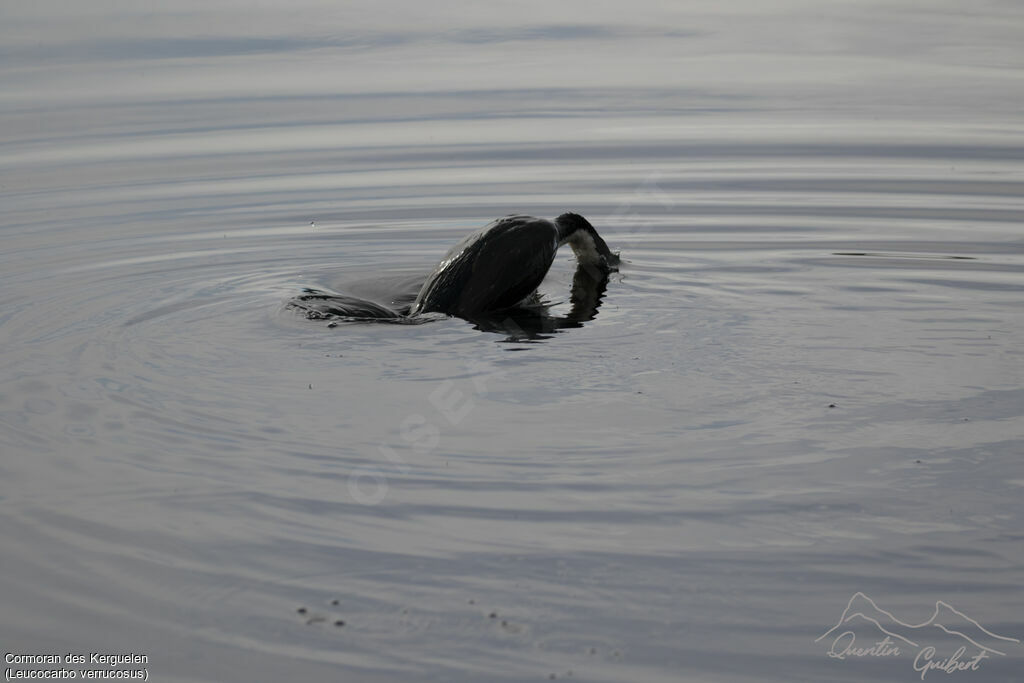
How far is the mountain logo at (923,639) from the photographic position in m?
3.33

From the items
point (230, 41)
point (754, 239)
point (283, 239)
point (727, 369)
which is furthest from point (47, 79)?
point (727, 369)

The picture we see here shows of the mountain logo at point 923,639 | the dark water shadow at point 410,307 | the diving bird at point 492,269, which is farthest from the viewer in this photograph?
the diving bird at point 492,269

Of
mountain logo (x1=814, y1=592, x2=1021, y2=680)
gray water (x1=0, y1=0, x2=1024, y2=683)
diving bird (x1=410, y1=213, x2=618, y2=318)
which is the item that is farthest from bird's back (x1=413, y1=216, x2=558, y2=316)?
mountain logo (x1=814, y1=592, x2=1021, y2=680)

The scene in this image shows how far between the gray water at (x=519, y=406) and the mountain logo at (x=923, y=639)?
18 mm

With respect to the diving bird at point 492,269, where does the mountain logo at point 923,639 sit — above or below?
below

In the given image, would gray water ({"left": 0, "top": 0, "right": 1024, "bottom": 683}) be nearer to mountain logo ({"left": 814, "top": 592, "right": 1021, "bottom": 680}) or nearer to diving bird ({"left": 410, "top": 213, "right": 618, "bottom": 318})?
mountain logo ({"left": 814, "top": 592, "right": 1021, "bottom": 680})

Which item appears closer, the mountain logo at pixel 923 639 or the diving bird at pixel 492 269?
the mountain logo at pixel 923 639

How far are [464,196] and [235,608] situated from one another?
6150 millimetres

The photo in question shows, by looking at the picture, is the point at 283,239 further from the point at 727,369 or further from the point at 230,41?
the point at 230,41

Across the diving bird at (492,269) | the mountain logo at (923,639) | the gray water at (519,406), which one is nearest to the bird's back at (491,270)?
the diving bird at (492,269)

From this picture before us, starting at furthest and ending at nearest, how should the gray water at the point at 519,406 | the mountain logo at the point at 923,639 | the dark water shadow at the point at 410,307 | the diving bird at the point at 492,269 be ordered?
the diving bird at the point at 492,269 < the dark water shadow at the point at 410,307 < the gray water at the point at 519,406 < the mountain logo at the point at 923,639

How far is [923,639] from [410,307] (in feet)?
12.0

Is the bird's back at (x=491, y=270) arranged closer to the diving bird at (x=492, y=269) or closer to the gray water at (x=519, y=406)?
the diving bird at (x=492, y=269)

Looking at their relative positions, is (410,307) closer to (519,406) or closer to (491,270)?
(491,270)
